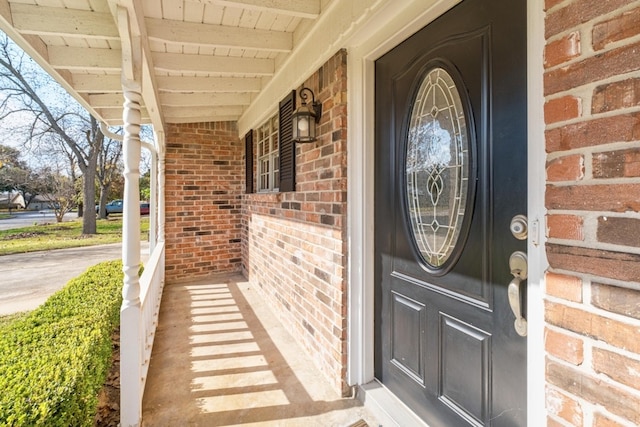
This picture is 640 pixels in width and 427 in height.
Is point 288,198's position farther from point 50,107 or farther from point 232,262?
point 50,107

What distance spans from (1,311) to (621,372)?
640 cm

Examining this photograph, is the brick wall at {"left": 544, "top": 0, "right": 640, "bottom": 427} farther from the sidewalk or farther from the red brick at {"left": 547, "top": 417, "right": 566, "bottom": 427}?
the sidewalk

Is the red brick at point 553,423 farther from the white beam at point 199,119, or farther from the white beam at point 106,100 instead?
the white beam at point 199,119

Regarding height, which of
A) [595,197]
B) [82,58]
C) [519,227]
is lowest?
[519,227]

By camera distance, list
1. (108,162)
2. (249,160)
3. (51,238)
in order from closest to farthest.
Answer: (249,160), (51,238), (108,162)

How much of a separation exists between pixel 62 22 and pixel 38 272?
23.7 feet

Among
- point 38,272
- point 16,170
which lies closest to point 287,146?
point 38,272

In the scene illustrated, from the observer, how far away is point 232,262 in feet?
18.4

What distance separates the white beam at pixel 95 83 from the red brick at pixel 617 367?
140 inches

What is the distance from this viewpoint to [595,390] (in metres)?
0.87

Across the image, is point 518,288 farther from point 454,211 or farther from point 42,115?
point 42,115

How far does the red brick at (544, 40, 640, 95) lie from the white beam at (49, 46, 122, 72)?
8.82ft

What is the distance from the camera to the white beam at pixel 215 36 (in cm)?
239

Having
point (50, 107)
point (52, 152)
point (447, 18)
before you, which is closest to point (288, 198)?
point (447, 18)
